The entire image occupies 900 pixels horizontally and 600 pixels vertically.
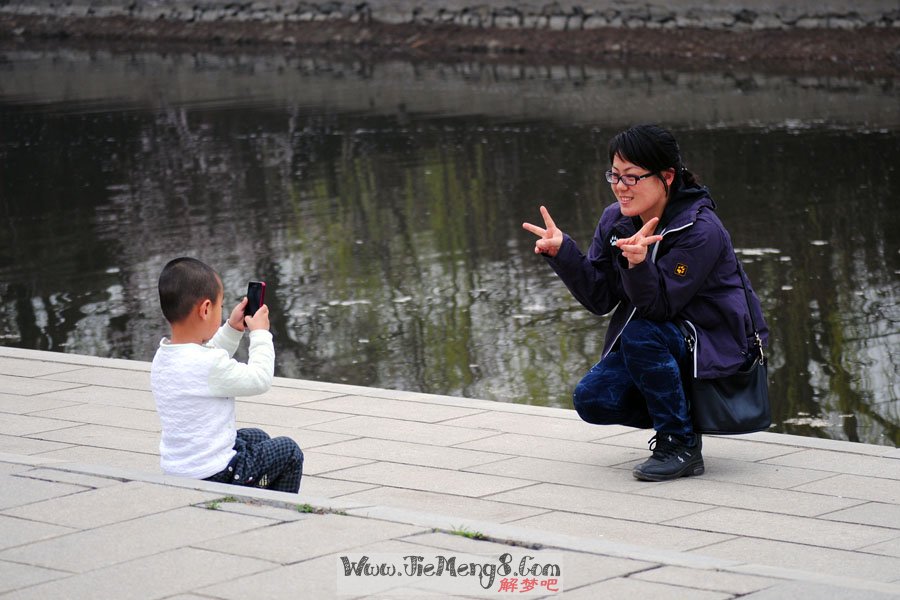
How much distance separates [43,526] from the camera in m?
4.41

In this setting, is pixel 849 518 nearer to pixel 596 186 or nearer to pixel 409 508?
pixel 409 508

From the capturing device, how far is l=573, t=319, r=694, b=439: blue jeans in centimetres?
525

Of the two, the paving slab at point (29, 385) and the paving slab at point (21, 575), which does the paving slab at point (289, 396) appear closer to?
the paving slab at point (29, 385)

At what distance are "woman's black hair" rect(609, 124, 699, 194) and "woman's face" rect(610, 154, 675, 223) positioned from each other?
0.02 meters

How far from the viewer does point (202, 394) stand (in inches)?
184

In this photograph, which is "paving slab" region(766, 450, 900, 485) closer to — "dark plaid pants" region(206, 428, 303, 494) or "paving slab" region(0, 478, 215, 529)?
"dark plaid pants" region(206, 428, 303, 494)

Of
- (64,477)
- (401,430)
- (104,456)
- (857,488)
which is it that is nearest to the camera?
(64,477)

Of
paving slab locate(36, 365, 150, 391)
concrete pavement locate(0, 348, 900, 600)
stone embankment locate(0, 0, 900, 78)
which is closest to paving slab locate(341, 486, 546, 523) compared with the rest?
concrete pavement locate(0, 348, 900, 600)

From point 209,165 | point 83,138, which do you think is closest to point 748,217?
point 209,165

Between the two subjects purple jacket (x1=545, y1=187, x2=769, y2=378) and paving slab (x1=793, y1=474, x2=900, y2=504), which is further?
purple jacket (x1=545, y1=187, x2=769, y2=378)

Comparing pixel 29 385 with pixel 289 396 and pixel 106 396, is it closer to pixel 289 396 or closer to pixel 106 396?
pixel 106 396

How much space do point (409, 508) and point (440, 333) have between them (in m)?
3.80

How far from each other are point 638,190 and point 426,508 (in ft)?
4.73

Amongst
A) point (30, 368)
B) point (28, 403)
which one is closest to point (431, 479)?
point (28, 403)
